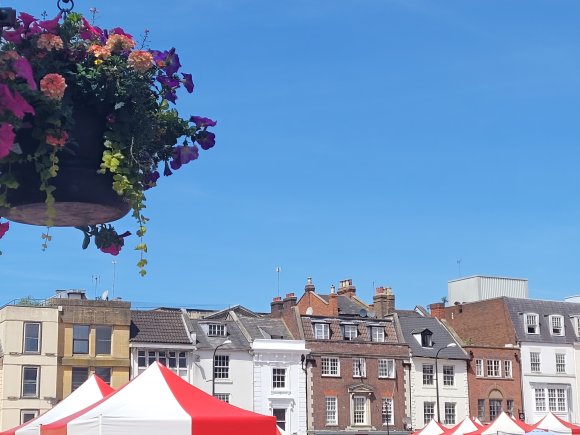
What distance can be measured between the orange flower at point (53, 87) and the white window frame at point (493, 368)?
59521 millimetres

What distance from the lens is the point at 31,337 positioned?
48.9m

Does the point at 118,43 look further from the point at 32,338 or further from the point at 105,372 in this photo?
the point at 105,372

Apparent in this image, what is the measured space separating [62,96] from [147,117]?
19.2 inches

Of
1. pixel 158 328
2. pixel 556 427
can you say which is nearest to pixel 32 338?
pixel 158 328

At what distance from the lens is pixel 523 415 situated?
2391 inches

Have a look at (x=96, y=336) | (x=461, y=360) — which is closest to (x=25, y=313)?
(x=96, y=336)

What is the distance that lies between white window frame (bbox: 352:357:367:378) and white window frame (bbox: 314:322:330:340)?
220cm

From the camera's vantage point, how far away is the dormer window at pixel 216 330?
54719mm

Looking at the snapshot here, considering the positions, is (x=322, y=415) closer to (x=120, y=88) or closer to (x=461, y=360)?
(x=461, y=360)

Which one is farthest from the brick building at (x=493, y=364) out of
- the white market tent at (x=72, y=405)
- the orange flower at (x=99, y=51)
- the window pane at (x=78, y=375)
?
the orange flower at (x=99, y=51)

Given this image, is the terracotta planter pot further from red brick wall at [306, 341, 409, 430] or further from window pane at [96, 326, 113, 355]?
red brick wall at [306, 341, 409, 430]

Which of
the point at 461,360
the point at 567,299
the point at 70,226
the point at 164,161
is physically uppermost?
the point at 567,299

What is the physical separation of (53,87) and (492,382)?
59.8 meters

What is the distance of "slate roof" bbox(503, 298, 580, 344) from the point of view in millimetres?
63781
